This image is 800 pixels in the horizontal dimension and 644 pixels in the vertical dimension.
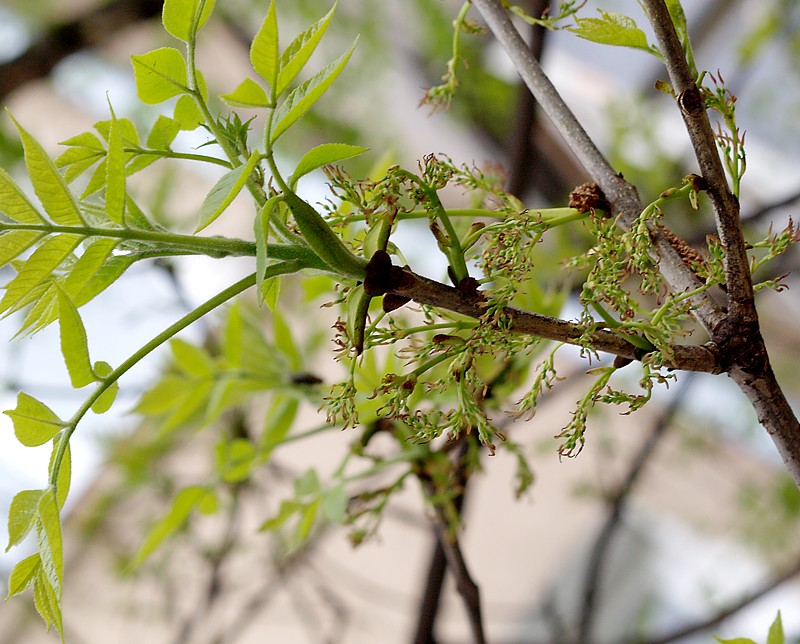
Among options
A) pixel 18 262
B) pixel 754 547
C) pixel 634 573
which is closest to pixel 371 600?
pixel 634 573

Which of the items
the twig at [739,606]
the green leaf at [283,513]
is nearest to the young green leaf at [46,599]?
the green leaf at [283,513]

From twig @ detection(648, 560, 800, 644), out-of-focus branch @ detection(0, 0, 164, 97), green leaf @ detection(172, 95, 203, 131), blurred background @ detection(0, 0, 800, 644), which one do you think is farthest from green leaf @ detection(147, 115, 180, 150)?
out-of-focus branch @ detection(0, 0, 164, 97)

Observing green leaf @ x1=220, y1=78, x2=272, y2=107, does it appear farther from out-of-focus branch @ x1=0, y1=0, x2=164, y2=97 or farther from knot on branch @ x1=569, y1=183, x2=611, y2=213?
out-of-focus branch @ x1=0, y1=0, x2=164, y2=97

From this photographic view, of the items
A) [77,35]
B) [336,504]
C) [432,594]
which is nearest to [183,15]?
[336,504]

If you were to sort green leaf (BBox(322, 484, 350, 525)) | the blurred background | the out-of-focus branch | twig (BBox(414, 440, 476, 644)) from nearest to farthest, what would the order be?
green leaf (BBox(322, 484, 350, 525))
twig (BBox(414, 440, 476, 644))
the blurred background
the out-of-focus branch

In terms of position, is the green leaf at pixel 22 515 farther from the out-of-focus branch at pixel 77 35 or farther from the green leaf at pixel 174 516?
the out-of-focus branch at pixel 77 35

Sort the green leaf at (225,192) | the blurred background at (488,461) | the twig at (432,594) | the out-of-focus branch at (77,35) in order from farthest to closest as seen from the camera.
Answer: the out-of-focus branch at (77,35)
the blurred background at (488,461)
the twig at (432,594)
the green leaf at (225,192)

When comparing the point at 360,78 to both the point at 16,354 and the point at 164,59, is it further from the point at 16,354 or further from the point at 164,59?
the point at 164,59
